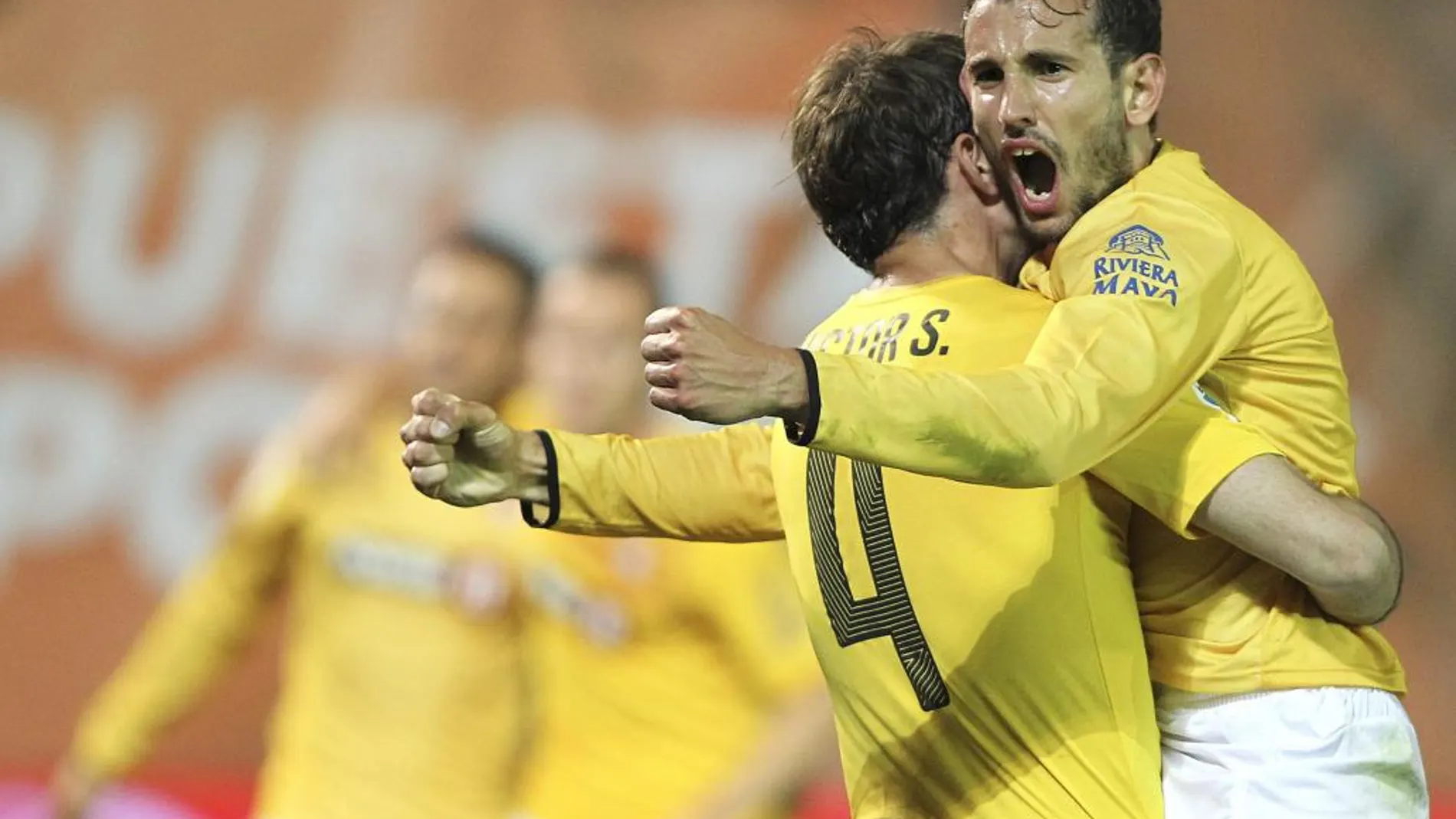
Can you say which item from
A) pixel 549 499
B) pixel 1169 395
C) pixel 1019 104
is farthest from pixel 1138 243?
pixel 549 499

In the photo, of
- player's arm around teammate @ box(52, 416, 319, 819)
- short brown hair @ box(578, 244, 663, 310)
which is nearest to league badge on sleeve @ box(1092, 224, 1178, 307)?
short brown hair @ box(578, 244, 663, 310)

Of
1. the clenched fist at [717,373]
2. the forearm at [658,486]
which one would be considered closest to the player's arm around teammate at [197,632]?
the forearm at [658,486]

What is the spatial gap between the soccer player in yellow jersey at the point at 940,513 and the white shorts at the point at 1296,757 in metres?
0.05

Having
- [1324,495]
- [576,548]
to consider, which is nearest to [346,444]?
[576,548]

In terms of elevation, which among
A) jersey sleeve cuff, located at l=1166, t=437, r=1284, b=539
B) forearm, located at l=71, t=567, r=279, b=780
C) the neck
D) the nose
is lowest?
forearm, located at l=71, t=567, r=279, b=780

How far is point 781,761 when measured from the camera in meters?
3.79

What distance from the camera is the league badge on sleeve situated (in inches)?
62.7

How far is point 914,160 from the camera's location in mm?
1965

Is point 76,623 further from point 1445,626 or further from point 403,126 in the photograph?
point 1445,626

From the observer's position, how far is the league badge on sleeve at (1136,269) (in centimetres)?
159

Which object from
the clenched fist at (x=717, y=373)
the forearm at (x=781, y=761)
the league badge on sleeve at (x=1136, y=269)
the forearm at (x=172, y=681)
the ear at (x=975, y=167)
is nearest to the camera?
the clenched fist at (x=717, y=373)

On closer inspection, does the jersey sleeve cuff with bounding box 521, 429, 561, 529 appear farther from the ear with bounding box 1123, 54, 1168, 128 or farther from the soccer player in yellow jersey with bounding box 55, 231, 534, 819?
the soccer player in yellow jersey with bounding box 55, 231, 534, 819

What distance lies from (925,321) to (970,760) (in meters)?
0.45

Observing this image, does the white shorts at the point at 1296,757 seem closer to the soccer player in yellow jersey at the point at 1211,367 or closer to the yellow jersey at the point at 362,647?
the soccer player in yellow jersey at the point at 1211,367
